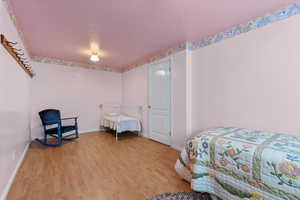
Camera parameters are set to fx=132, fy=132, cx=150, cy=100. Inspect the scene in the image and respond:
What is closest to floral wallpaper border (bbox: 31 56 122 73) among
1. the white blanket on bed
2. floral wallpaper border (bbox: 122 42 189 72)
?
floral wallpaper border (bbox: 122 42 189 72)

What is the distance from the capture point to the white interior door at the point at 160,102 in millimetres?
3195

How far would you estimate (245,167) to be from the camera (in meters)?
1.18

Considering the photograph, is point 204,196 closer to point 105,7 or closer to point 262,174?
point 262,174

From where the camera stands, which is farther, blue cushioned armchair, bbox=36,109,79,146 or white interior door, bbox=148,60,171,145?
white interior door, bbox=148,60,171,145

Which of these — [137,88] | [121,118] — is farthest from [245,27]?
[121,118]

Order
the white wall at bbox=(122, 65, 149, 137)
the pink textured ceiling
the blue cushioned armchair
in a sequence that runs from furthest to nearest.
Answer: the white wall at bbox=(122, 65, 149, 137) < the blue cushioned armchair < the pink textured ceiling

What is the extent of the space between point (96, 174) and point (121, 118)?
6.72 ft

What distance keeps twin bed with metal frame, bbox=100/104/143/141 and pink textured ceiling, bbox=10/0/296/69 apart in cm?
196

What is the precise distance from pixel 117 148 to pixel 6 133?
1.85 meters

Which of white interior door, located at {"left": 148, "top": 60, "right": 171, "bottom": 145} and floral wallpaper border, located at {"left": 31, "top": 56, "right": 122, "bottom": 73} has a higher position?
floral wallpaper border, located at {"left": 31, "top": 56, "right": 122, "bottom": 73}

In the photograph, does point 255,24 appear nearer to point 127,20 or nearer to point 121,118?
point 127,20

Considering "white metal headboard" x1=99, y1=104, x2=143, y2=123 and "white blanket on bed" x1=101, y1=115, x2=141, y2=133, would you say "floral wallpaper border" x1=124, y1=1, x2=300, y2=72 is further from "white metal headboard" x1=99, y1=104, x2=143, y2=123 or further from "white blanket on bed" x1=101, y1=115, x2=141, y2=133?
"white blanket on bed" x1=101, y1=115, x2=141, y2=133

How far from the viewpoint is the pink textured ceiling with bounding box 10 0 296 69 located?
1644 millimetres

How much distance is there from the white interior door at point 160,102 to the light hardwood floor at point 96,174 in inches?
19.2
